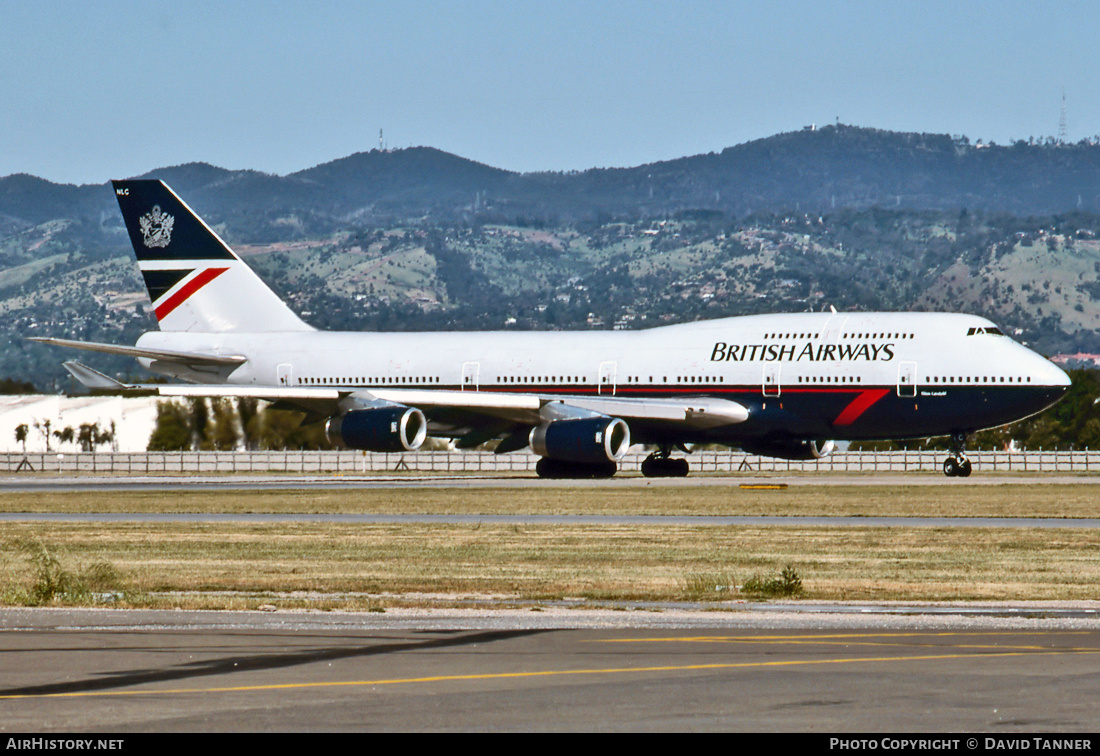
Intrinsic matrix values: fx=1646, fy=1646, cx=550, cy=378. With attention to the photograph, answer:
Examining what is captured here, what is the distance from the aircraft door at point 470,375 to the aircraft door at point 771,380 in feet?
35.3

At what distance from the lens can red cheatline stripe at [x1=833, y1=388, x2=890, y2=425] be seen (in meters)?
52.2

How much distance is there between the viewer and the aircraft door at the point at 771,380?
175 feet

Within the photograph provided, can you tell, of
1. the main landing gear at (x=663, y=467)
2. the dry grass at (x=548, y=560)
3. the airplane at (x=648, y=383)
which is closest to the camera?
the dry grass at (x=548, y=560)

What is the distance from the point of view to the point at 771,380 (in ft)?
175

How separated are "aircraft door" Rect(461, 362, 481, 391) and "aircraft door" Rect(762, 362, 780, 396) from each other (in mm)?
10763

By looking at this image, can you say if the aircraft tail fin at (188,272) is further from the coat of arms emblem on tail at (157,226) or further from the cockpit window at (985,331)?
the cockpit window at (985,331)

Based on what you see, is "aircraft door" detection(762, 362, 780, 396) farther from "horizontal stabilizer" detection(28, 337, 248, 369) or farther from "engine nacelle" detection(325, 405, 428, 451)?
"horizontal stabilizer" detection(28, 337, 248, 369)

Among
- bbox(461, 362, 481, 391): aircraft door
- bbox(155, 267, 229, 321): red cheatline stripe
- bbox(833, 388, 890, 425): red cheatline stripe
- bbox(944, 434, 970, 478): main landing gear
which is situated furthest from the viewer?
bbox(155, 267, 229, 321): red cheatline stripe

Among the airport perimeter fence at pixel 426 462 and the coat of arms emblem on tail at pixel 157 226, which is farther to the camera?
the airport perimeter fence at pixel 426 462

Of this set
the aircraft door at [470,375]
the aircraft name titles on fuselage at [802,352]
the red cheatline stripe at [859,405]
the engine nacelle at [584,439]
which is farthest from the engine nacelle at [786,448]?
the aircraft door at [470,375]

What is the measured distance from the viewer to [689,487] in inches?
1965

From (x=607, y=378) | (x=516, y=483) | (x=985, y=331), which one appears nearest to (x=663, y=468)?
(x=607, y=378)

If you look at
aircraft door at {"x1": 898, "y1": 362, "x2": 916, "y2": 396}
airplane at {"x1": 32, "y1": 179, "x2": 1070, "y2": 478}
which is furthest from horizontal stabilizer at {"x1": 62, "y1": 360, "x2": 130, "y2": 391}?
aircraft door at {"x1": 898, "y1": 362, "x2": 916, "y2": 396}
